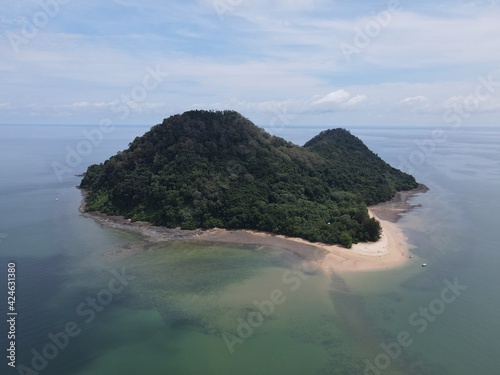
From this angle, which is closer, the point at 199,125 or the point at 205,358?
the point at 205,358

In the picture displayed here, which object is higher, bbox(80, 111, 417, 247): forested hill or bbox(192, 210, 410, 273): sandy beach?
bbox(80, 111, 417, 247): forested hill

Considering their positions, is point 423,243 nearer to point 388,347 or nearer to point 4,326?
point 388,347

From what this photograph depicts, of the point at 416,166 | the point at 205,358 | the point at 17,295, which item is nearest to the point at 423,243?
the point at 205,358

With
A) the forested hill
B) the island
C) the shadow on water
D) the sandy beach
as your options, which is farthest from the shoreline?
the shadow on water

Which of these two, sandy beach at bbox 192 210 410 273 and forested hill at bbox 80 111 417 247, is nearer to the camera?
sandy beach at bbox 192 210 410 273

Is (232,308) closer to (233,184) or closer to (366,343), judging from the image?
(366,343)

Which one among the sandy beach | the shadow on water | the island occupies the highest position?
the island

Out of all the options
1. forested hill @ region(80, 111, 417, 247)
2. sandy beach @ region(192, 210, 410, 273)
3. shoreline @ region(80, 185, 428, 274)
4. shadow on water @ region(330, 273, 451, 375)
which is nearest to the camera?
shadow on water @ region(330, 273, 451, 375)

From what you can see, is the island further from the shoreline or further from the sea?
the sea
